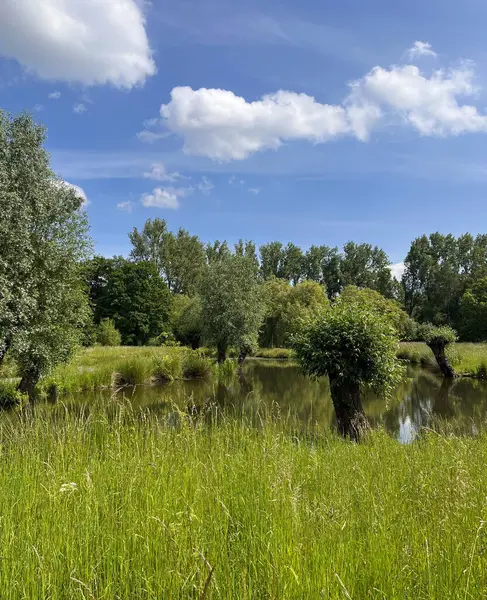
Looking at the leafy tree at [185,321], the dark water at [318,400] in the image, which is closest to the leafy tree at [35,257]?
the dark water at [318,400]

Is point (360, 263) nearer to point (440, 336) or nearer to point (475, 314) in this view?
point (475, 314)

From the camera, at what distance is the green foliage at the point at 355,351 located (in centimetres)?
805

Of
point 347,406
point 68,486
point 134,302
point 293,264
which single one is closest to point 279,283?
point 134,302

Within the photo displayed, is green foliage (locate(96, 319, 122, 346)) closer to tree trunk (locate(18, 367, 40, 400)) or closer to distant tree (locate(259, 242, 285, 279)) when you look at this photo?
tree trunk (locate(18, 367, 40, 400))

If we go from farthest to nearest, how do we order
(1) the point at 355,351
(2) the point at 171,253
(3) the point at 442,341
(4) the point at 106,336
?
(2) the point at 171,253 < (4) the point at 106,336 < (3) the point at 442,341 < (1) the point at 355,351

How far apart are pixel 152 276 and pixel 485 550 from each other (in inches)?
1881

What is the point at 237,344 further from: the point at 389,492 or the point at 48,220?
the point at 389,492

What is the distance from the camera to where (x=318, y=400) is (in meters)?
16.0

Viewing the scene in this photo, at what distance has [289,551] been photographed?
202cm

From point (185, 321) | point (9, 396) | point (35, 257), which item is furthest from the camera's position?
point (185, 321)

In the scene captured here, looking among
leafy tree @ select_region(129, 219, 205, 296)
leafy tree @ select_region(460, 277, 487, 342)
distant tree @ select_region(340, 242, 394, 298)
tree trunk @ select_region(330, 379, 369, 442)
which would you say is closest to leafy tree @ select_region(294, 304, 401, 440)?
tree trunk @ select_region(330, 379, 369, 442)

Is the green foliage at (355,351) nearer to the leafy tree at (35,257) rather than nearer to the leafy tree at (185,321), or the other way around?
the leafy tree at (35,257)

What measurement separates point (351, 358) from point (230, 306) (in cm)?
1949

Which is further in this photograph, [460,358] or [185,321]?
[185,321]
